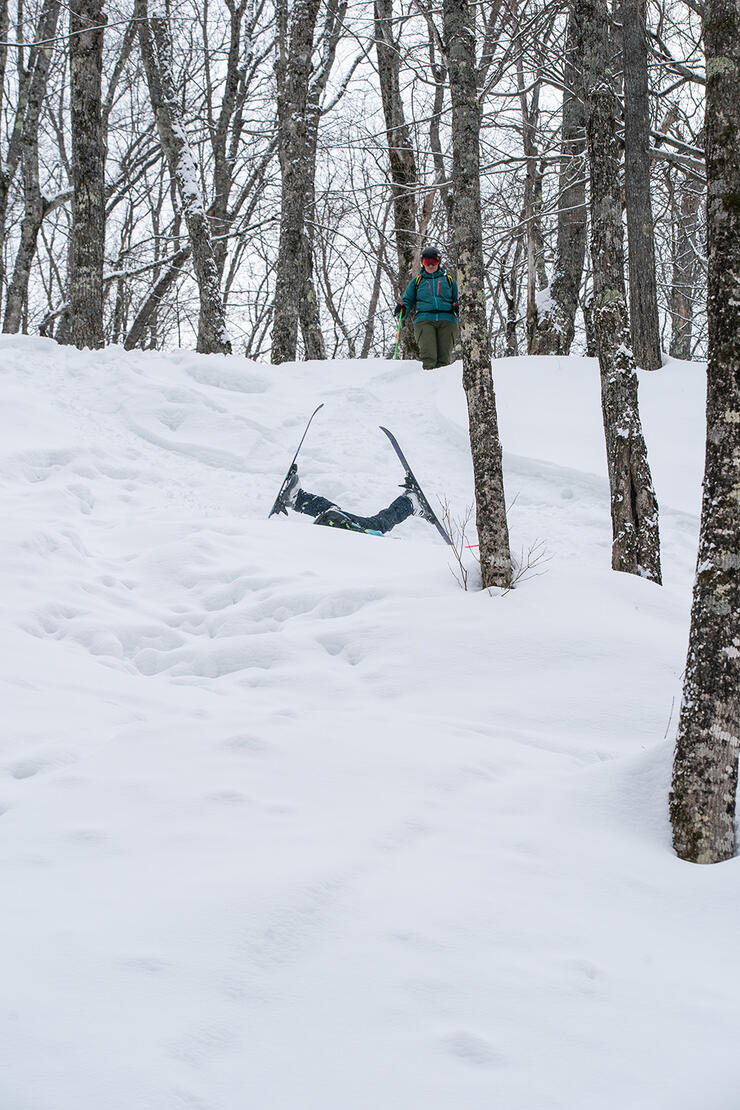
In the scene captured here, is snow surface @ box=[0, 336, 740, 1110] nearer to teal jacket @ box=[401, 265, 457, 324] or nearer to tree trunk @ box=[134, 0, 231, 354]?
teal jacket @ box=[401, 265, 457, 324]

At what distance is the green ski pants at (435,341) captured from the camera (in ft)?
33.7

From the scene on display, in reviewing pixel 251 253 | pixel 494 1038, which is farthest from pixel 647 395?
pixel 251 253

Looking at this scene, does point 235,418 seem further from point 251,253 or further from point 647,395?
point 251,253

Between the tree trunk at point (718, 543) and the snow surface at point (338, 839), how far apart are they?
6.6 inches

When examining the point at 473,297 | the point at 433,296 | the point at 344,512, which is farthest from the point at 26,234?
the point at 473,297

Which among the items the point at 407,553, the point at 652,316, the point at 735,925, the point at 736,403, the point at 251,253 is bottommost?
the point at 735,925

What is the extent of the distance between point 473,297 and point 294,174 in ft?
25.7

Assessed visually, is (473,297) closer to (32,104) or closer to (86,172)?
(86,172)

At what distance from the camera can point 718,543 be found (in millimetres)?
2432

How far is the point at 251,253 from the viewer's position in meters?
24.8

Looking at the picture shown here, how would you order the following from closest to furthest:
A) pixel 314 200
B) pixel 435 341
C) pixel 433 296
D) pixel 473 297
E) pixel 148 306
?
pixel 473 297, pixel 433 296, pixel 435 341, pixel 314 200, pixel 148 306

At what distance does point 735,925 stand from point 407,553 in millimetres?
4155

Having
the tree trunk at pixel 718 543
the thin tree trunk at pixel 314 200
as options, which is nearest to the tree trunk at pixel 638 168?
the thin tree trunk at pixel 314 200

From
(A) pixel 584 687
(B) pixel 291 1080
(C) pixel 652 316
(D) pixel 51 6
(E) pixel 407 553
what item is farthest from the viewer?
(D) pixel 51 6
